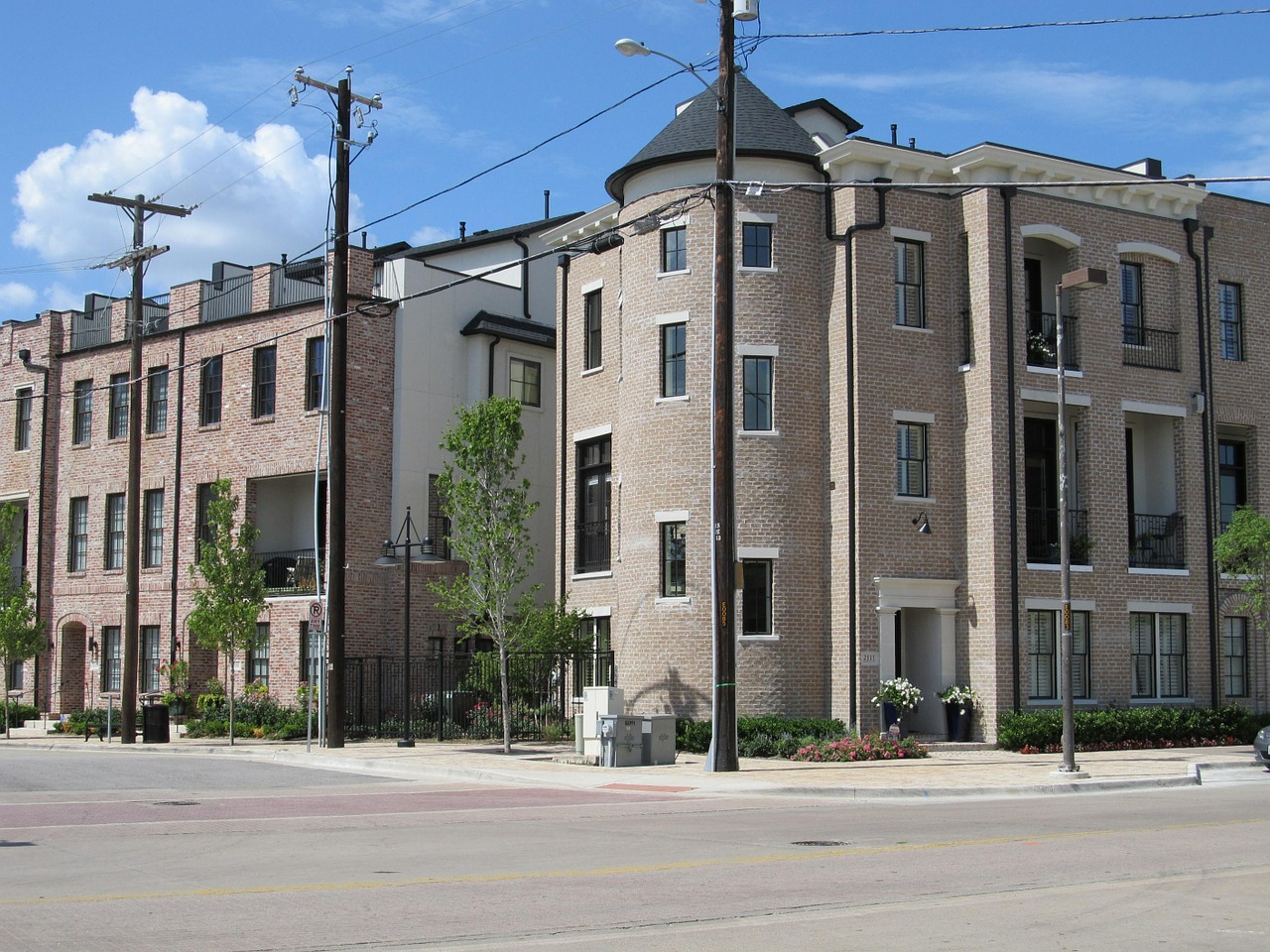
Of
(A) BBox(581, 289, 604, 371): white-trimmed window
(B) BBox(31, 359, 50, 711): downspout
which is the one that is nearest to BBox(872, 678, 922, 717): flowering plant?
(A) BBox(581, 289, 604, 371): white-trimmed window

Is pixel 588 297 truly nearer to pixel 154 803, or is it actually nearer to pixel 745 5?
pixel 745 5

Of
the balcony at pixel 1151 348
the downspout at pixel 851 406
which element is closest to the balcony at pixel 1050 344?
the balcony at pixel 1151 348

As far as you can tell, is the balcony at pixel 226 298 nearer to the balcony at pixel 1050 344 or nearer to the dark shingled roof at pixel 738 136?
the dark shingled roof at pixel 738 136

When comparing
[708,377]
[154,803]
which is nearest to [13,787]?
[154,803]

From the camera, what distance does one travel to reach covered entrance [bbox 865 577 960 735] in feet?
88.9

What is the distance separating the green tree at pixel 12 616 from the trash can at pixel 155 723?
238 inches

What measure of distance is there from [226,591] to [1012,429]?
17.9 m

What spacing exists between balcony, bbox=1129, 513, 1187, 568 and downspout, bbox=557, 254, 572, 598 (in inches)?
508

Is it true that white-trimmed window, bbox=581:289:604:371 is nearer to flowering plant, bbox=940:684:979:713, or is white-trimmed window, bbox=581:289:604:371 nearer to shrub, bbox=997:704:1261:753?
flowering plant, bbox=940:684:979:713

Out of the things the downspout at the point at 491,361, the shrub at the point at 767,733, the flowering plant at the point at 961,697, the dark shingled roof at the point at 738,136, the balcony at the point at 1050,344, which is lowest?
the shrub at the point at 767,733

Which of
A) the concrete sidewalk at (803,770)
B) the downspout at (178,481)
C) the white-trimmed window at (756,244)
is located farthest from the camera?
the downspout at (178,481)

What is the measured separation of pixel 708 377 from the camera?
27.8 metres

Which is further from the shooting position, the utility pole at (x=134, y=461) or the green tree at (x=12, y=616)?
the green tree at (x=12, y=616)

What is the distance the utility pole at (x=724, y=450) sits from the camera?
21.8 meters
